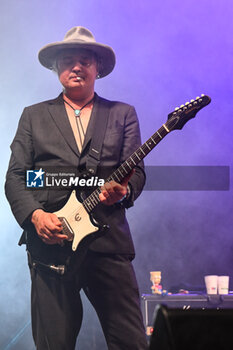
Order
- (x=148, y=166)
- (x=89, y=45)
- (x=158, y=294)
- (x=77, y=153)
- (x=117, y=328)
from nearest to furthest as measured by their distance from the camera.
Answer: (x=117, y=328) → (x=77, y=153) → (x=89, y=45) → (x=158, y=294) → (x=148, y=166)

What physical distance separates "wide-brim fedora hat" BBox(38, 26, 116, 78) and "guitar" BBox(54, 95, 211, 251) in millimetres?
652

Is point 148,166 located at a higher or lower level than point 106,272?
higher

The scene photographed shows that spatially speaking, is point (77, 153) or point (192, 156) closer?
point (77, 153)

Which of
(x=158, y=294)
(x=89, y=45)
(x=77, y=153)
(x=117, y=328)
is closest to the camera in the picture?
(x=117, y=328)

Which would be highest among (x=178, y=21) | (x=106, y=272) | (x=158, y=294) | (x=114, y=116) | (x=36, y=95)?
(x=178, y=21)

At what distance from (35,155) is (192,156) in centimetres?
140

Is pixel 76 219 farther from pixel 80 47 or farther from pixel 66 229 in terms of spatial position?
pixel 80 47

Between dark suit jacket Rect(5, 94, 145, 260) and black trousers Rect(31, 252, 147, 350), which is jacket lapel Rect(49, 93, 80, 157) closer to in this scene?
dark suit jacket Rect(5, 94, 145, 260)

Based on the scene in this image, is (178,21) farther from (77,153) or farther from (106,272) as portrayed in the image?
(106,272)

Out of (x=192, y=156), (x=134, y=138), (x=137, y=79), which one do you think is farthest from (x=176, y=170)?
(x=134, y=138)

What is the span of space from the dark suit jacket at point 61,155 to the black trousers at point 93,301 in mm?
99

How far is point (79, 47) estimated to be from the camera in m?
2.88

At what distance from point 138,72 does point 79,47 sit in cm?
85

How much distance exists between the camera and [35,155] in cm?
269
